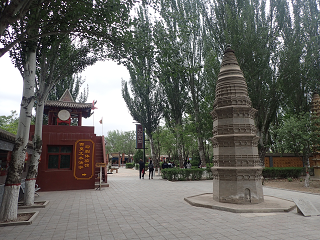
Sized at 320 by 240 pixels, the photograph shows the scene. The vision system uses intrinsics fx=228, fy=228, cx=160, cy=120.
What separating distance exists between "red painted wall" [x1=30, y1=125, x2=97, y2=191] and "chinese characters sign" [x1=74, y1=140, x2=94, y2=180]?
7.1 inches

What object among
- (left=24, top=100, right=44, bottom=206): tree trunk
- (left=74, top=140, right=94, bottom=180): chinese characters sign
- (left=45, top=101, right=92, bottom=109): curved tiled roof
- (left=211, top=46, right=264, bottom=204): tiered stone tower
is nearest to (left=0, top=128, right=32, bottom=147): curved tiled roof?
(left=24, top=100, right=44, bottom=206): tree trunk

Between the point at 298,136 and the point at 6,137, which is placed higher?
the point at 298,136

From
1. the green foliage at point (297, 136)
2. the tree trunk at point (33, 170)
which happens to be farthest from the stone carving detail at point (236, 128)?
the tree trunk at point (33, 170)

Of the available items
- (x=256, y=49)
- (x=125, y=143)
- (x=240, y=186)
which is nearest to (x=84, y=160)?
(x=240, y=186)

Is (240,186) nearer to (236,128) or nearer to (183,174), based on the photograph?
(236,128)

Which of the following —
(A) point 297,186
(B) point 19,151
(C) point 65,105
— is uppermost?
(C) point 65,105

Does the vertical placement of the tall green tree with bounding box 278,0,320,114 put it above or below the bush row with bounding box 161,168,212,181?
above

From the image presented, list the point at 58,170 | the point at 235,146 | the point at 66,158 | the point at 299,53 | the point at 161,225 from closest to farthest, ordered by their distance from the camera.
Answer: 1. the point at 161,225
2. the point at 235,146
3. the point at 58,170
4. the point at 66,158
5. the point at 299,53

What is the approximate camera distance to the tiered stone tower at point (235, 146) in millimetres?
7629

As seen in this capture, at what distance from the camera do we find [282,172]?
17.6 meters

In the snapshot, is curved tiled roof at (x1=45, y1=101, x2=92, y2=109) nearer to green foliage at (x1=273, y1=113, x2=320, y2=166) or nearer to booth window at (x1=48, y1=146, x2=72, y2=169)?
booth window at (x1=48, y1=146, x2=72, y2=169)

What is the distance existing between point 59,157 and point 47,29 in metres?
8.35

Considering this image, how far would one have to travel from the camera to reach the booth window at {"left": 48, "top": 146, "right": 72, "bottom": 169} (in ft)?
42.2

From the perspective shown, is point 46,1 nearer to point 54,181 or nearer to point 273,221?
point 273,221
